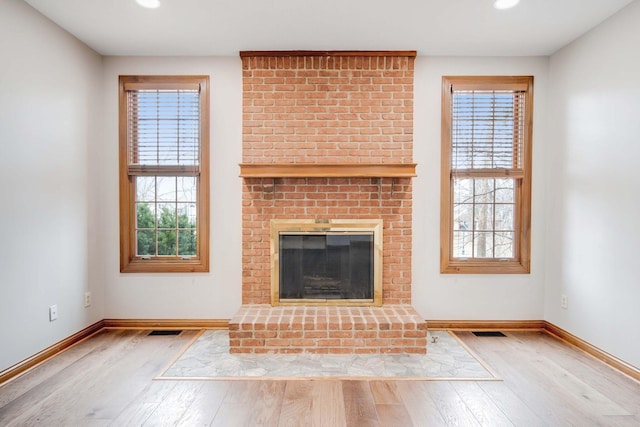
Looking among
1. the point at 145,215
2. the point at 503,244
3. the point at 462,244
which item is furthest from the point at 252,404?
the point at 503,244

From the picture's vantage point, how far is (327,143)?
3379mm

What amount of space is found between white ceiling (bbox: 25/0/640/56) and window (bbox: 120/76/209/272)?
0.39 meters

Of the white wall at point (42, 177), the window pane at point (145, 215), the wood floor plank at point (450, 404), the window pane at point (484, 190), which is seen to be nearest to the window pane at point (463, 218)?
the window pane at point (484, 190)

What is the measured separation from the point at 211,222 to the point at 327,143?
1327 millimetres

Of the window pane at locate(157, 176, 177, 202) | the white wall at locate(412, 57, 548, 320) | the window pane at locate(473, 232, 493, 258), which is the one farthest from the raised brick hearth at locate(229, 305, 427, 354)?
the window pane at locate(157, 176, 177, 202)

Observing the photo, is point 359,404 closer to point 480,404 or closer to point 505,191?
point 480,404

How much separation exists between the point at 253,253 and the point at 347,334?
1.15 metres

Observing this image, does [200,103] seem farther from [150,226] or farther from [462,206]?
[462,206]

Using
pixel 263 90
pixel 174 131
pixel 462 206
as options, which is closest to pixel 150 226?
pixel 174 131

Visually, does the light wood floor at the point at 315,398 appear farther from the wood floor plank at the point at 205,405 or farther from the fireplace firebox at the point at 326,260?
the fireplace firebox at the point at 326,260

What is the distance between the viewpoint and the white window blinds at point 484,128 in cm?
346

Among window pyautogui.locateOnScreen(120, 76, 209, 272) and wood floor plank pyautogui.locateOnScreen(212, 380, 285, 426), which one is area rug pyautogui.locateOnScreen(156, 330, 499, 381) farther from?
window pyautogui.locateOnScreen(120, 76, 209, 272)

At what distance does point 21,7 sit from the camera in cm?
251

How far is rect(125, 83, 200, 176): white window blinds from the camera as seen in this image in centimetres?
346
